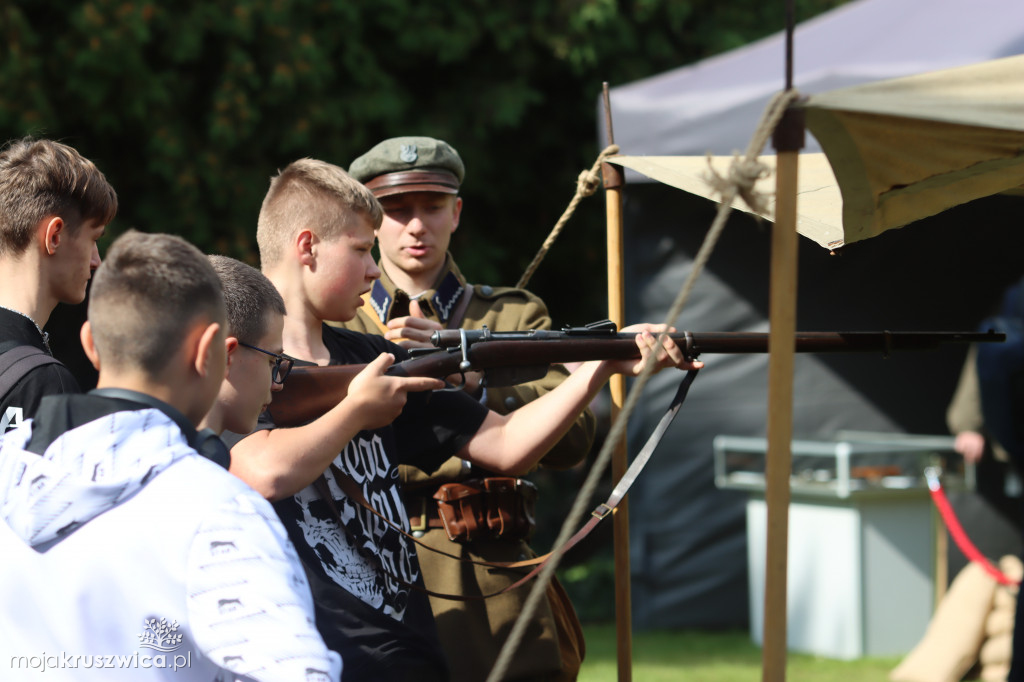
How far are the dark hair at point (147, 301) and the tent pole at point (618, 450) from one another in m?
1.59

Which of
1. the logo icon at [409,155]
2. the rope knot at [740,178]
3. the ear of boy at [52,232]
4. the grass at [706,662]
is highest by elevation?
the rope knot at [740,178]

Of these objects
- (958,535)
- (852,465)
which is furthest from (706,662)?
(958,535)

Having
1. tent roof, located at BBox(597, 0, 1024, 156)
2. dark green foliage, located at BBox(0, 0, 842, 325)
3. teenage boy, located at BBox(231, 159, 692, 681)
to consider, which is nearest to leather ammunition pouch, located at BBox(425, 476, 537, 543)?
teenage boy, located at BBox(231, 159, 692, 681)

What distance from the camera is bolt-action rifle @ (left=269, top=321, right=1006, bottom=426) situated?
2373mm

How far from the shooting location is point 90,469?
1.50m

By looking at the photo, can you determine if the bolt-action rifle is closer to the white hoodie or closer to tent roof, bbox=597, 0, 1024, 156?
the white hoodie

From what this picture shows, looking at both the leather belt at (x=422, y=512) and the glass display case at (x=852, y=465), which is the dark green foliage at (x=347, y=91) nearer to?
the glass display case at (x=852, y=465)

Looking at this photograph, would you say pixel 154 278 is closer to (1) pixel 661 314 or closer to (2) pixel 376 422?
(2) pixel 376 422

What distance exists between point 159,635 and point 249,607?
15cm

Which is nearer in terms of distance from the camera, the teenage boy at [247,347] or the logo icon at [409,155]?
the teenage boy at [247,347]

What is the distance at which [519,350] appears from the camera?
2.71 meters

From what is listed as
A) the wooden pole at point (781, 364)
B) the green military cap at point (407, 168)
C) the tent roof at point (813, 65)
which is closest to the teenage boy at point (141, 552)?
the wooden pole at point (781, 364)

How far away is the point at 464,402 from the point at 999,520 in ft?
17.2

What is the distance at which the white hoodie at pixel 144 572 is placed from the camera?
1.44 metres
